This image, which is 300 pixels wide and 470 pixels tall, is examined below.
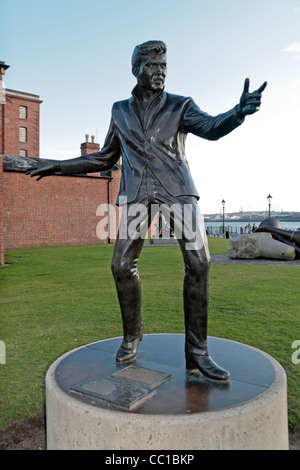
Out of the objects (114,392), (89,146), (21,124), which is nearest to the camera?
(114,392)

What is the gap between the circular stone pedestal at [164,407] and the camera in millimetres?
2438

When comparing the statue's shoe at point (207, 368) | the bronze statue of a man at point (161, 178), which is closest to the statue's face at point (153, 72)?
the bronze statue of a man at point (161, 178)

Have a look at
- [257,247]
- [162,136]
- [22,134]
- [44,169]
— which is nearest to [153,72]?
[162,136]

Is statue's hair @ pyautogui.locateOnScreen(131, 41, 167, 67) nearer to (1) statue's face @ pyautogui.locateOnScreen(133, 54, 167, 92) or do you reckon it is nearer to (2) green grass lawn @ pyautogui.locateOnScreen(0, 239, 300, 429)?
(1) statue's face @ pyautogui.locateOnScreen(133, 54, 167, 92)

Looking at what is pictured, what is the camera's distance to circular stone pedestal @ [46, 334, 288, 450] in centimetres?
244

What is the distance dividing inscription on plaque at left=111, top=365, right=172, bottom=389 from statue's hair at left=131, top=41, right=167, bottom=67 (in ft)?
8.50

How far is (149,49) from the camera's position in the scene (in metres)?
3.21

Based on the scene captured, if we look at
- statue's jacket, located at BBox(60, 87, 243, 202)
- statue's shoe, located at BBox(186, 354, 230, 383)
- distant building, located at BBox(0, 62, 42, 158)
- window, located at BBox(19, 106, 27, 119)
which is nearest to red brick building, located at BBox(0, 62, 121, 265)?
distant building, located at BBox(0, 62, 42, 158)

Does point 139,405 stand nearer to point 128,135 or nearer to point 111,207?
point 128,135

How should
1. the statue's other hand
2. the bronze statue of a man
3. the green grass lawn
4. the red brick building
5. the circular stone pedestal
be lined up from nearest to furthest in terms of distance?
the circular stone pedestal, the bronze statue of a man, the statue's other hand, the green grass lawn, the red brick building

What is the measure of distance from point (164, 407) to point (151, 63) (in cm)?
264

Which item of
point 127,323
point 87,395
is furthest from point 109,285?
point 87,395

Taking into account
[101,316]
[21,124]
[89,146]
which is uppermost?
[21,124]

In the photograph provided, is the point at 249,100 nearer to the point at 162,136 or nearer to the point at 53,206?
the point at 162,136
